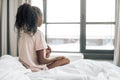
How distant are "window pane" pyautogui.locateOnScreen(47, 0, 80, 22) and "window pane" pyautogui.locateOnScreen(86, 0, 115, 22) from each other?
0.21 metres

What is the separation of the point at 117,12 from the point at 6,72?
2.80 m

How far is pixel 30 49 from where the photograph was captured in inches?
71.8

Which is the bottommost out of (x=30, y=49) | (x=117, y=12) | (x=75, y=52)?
(x=75, y=52)

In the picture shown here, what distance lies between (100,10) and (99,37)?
51 centimetres

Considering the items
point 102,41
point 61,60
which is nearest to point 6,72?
point 61,60

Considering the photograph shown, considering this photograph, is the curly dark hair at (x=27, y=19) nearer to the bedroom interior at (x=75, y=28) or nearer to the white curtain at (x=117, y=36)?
the bedroom interior at (x=75, y=28)

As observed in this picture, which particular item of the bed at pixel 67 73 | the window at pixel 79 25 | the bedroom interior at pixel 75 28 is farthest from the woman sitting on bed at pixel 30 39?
the window at pixel 79 25

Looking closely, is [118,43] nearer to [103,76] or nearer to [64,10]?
[64,10]

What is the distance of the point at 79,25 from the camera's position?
4020 mm

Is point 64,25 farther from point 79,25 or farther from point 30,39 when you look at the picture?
point 30,39

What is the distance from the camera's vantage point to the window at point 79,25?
13.0ft

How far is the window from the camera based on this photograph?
3.96 m

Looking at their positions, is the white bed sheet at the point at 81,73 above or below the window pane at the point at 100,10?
below

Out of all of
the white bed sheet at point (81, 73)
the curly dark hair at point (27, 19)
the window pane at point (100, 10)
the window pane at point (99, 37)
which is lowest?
the white bed sheet at point (81, 73)
